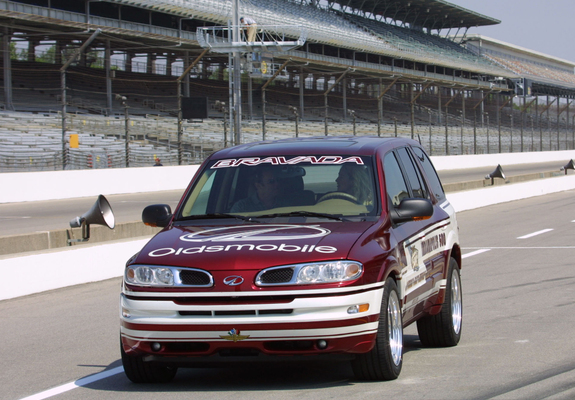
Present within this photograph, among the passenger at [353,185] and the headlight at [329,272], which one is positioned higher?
the passenger at [353,185]

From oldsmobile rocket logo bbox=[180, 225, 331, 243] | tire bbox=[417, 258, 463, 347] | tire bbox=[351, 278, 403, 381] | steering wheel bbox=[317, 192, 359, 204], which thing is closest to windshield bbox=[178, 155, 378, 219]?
steering wheel bbox=[317, 192, 359, 204]

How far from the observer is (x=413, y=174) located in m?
7.12

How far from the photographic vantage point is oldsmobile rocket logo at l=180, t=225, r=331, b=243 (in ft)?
17.4

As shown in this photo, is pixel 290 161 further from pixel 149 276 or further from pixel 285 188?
pixel 149 276

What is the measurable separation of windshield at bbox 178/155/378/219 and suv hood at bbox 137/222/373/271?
384 millimetres

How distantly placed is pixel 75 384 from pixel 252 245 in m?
1.73

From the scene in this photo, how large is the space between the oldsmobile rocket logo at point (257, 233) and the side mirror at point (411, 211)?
66cm

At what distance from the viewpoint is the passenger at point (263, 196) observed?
613 cm

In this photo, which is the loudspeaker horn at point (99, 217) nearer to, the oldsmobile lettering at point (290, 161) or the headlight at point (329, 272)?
the oldsmobile lettering at point (290, 161)

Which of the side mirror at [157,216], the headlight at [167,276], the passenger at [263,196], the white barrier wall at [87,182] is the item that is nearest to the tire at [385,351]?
the headlight at [167,276]

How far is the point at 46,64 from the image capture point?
173ft

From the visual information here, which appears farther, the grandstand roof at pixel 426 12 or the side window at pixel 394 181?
the grandstand roof at pixel 426 12

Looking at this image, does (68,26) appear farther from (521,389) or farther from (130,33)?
(521,389)

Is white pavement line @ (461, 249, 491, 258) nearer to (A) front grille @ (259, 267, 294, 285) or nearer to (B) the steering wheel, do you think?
(B) the steering wheel
